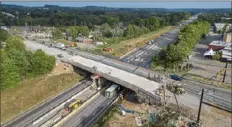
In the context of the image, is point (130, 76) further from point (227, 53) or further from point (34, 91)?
point (227, 53)

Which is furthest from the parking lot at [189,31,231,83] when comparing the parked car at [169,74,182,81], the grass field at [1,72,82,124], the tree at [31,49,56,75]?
the tree at [31,49,56,75]

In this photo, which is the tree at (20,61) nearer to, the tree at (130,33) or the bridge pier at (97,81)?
the bridge pier at (97,81)


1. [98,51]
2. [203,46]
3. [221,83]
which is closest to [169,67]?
[221,83]

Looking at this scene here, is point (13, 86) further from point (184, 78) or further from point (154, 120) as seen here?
point (184, 78)

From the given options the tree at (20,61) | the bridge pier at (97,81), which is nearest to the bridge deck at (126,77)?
the bridge pier at (97,81)

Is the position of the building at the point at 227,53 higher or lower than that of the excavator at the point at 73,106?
higher

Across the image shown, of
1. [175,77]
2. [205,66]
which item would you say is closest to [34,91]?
[175,77]

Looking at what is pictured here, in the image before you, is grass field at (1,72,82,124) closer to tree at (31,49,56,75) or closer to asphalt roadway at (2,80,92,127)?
asphalt roadway at (2,80,92,127)
